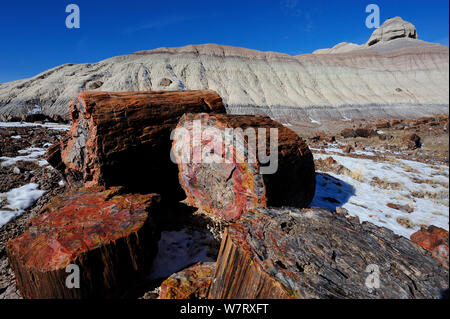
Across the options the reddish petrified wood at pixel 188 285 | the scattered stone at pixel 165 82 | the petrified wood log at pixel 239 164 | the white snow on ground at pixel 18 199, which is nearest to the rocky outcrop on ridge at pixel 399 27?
the petrified wood log at pixel 239 164

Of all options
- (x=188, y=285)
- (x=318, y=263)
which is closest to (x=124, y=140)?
(x=188, y=285)

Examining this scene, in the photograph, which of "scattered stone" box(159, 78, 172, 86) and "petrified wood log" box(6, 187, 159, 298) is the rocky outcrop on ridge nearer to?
"petrified wood log" box(6, 187, 159, 298)

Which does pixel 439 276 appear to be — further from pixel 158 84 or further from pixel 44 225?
pixel 158 84

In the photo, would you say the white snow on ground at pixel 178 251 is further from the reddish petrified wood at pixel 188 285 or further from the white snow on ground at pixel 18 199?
the white snow on ground at pixel 18 199

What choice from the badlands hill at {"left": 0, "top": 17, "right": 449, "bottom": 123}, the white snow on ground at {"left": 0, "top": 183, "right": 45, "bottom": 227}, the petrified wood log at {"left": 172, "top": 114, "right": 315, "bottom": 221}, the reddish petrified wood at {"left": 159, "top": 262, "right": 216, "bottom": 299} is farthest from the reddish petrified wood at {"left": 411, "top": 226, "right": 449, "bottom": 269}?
the badlands hill at {"left": 0, "top": 17, "right": 449, "bottom": 123}

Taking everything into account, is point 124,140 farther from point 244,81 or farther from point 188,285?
point 244,81
